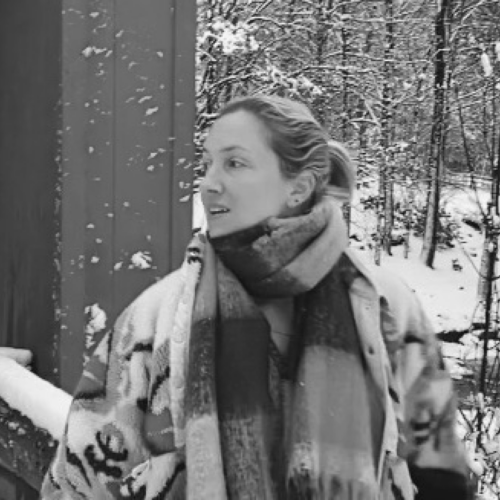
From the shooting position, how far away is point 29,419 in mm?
2789

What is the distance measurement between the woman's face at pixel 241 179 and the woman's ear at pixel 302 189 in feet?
0.07

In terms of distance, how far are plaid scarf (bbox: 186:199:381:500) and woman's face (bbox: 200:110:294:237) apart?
23 mm

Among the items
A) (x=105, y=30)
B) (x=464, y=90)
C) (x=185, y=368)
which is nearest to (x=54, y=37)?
(x=105, y=30)

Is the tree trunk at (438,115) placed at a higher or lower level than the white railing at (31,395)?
higher

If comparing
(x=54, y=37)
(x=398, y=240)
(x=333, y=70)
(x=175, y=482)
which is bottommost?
(x=398, y=240)

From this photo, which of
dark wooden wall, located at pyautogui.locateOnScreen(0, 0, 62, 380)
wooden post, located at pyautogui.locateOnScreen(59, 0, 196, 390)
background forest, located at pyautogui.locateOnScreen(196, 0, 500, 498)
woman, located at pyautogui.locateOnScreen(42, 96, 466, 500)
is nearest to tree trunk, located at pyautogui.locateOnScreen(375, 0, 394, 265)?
background forest, located at pyautogui.locateOnScreen(196, 0, 500, 498)

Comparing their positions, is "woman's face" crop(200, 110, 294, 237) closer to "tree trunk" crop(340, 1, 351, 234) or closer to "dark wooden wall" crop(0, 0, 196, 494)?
"dark wooden wall" crop(0, 0, 196, 494)

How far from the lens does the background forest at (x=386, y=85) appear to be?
12.5 m

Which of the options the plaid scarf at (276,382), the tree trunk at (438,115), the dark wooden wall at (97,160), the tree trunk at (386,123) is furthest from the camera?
the tree trunk at (438,115)

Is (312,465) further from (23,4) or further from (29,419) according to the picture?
(23,4)

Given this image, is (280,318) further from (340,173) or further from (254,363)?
(340,173)

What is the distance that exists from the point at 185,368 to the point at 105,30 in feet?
5.35

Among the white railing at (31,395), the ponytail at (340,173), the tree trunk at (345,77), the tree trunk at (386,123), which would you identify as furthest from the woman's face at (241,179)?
the tree trunk at (386,123)

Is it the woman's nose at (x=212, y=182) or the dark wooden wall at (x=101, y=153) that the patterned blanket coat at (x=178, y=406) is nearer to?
the woman's nose at (x=212, y=182)
